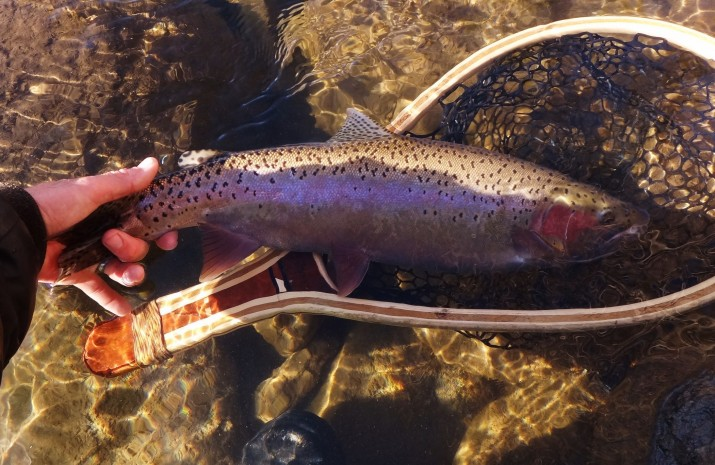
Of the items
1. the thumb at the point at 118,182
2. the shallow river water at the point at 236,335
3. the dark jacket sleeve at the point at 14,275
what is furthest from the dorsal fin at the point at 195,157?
the shallow river water at the point at 236,335

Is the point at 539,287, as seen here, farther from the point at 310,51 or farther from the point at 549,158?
the point at 310,51

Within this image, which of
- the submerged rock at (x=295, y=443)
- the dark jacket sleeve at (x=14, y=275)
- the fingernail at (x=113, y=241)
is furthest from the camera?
the submerged rock at (x=295, y=443)

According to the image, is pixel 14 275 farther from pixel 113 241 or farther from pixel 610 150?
pixel 610 150

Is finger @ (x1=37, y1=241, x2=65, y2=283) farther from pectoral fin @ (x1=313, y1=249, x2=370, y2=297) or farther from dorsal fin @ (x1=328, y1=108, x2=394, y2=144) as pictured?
dorsal fin @ (x1=328, y1=108, x2=394, y2=144)

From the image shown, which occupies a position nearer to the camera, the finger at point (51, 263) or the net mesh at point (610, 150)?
the finger at point (51, 263)

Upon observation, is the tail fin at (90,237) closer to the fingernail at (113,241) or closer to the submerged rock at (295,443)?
the fingernail at (113,241)

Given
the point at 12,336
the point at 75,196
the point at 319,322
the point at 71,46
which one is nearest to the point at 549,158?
the point at 319,322
